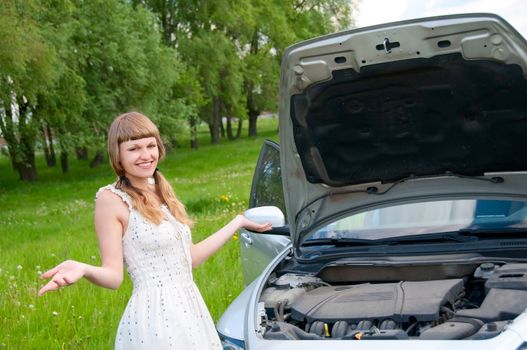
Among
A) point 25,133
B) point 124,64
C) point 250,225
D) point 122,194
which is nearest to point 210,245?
point 250,225

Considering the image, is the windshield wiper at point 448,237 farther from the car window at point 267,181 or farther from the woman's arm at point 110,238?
the woman's arm at point 110,238

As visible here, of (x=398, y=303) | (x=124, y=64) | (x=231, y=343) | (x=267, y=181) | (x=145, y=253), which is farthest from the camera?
(x=124, y=64)

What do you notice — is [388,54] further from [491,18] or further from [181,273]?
[181,273]

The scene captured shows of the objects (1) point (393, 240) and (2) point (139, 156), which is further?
(1) point (393, 240)

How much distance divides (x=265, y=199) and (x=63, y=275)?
2.90 m

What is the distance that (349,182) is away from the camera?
4.58 meters

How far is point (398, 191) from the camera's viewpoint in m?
4.48

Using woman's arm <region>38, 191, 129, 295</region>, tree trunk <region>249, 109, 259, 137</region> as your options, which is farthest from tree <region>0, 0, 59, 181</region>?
tree trunk <region>249, 109, 259, 137</region>

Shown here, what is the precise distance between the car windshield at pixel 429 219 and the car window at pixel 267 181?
1.02 meters

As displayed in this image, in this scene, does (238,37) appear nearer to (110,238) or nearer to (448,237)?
(448,237)

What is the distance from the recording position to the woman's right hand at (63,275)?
2.90 meters

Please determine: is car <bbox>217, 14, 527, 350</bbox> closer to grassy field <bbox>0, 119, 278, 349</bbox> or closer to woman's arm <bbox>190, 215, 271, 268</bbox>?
woman's arm <bbox>190, 215, 271, 268</bbox>

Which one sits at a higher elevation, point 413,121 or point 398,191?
point 413,121

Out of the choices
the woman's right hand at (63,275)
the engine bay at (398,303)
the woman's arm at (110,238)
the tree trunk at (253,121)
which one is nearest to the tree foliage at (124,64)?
the tree trunk at (253,121)
